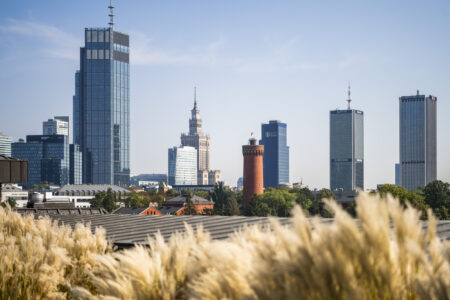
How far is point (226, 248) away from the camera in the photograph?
4734mm

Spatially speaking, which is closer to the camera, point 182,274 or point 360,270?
point 360,270

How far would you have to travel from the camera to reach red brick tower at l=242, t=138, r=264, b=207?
132 metres

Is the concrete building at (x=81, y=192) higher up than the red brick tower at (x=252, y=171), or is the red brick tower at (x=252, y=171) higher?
the red brick tower at (x=252, y=171)

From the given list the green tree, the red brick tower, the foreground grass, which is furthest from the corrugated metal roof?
the red brick tower

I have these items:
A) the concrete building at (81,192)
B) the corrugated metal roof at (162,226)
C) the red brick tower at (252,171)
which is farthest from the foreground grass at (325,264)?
the concrete building at (81,192)

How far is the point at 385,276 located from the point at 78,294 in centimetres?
341

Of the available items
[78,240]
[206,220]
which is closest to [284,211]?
[206,220]

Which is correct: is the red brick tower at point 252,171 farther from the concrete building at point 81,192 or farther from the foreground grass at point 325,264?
the foreground grass at point 325,264

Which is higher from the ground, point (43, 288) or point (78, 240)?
point (78, 240)

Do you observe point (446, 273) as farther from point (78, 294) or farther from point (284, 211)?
point (284, 211)

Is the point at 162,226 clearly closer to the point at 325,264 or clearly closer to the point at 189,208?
the point at 325,264

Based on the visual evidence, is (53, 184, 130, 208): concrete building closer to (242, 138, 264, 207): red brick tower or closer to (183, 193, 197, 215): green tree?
(242, 138, 264, 207): red brick tower

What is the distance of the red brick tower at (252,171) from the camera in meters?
132

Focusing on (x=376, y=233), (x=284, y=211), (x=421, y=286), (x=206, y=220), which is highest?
(x=376, y=233)
